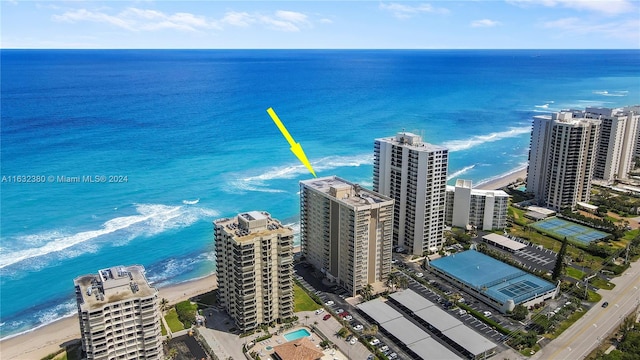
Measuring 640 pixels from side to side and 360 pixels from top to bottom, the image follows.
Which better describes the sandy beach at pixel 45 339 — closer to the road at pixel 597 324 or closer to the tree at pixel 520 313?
the tree at pixel 520 313

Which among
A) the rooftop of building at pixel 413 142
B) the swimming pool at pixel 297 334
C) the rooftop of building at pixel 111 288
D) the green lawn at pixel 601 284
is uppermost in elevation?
the rooftop of building at pixel 413 142

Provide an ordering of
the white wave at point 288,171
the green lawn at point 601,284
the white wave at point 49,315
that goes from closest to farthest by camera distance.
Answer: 1. the white wave at point 49,315
2. the green lawn at point 601,284
3. the white wave at point 288,171

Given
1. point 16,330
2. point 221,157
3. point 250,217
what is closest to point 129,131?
point 221,157

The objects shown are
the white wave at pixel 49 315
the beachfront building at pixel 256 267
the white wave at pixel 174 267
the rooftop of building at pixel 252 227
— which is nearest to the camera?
the beachfront building at pixel 256 267

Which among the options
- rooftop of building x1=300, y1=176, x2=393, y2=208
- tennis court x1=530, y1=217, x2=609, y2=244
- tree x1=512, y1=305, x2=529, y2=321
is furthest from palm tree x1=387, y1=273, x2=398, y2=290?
tennis court x1=530, y1=217, x2=609, y2=244

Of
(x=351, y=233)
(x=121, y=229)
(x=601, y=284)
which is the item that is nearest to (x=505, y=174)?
(x=601, y=284)

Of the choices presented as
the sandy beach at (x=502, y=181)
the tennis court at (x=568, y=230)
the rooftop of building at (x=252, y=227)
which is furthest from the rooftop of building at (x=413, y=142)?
the sandy beach at (x=502, y=181)
